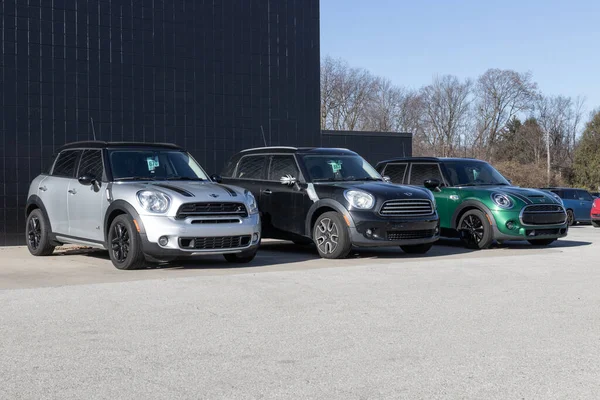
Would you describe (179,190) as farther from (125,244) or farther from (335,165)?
(335,165)

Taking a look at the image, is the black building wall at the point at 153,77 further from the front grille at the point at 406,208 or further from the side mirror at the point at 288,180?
the front grille at the point at 406,208

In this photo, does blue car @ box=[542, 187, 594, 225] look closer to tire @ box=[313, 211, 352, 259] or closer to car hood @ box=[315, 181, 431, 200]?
car hood @ box=[315, 181, 431, 200]

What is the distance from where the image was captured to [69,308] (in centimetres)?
782

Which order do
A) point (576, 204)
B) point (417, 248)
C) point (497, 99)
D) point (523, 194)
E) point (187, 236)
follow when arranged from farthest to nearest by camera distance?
point (497, 99) → point (576, 204) → point (523, 194) → point (417, 248) → point (187, 236)

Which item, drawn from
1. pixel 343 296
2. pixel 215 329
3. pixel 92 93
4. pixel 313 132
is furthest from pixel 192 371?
pixel 313 132

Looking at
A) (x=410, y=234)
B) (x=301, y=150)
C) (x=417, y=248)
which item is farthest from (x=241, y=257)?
(x=417, y=248)

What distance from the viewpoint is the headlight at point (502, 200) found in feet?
48.4

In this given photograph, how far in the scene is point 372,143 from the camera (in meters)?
21.7

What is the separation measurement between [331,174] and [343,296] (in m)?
5.45

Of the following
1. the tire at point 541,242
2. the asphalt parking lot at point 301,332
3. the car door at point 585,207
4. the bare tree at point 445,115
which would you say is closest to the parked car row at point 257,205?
the tire at point 541,242

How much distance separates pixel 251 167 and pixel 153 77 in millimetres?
3785

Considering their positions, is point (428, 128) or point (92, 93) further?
point (428, 128)

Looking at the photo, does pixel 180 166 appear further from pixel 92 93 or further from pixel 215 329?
pixel 215 329

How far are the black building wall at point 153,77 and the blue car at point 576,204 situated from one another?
1368 cm
